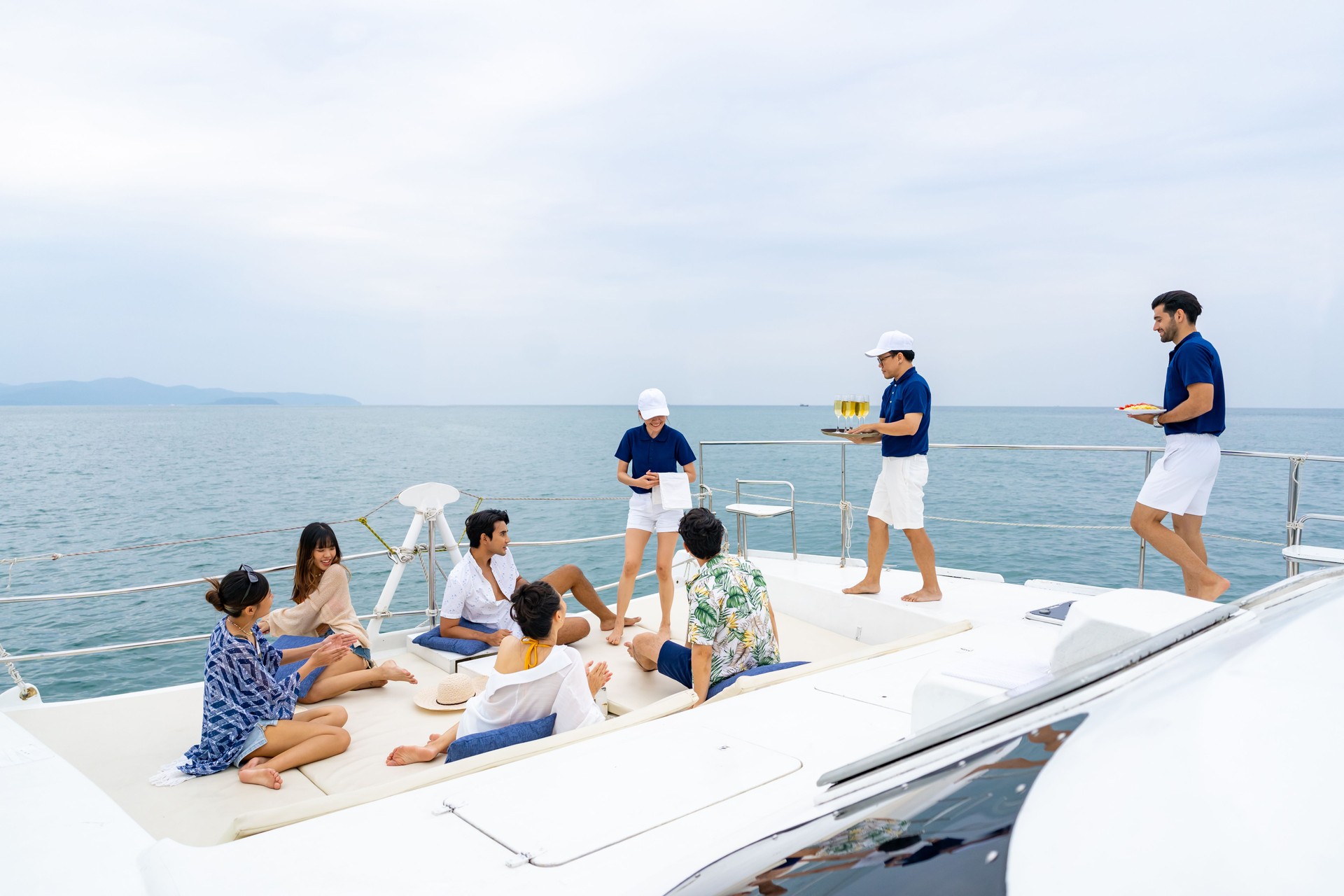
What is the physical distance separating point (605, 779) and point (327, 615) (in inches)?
96.6

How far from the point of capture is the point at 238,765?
9.44 feet

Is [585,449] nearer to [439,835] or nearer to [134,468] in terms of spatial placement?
[134,468]

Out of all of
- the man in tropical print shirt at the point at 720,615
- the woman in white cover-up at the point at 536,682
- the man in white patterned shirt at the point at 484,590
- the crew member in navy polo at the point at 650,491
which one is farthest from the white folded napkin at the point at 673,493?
the woman in white cover-up at the point at 536,682

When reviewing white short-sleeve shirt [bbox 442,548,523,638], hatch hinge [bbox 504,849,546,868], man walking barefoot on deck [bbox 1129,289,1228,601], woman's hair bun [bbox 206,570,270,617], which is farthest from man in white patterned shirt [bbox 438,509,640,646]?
man walking barefoot on deck [bbox 1129,289,1228,601]

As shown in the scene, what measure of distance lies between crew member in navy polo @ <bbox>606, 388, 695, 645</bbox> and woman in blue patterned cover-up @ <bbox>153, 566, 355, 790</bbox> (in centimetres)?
181

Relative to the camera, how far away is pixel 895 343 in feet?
13.6

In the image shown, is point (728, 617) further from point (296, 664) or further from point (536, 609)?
point (296, 664)

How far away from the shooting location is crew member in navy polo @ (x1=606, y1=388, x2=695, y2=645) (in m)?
4.47


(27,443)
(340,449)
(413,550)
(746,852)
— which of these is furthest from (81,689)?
(27,443)

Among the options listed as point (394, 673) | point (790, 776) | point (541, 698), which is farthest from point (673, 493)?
point (790, 776)

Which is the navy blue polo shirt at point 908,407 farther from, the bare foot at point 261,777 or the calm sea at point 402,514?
the bare foot at point 261,777

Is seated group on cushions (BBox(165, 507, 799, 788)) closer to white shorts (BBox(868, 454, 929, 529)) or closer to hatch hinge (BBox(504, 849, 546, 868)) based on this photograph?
hatch hinge (BBox(504, 849, 546, 868))

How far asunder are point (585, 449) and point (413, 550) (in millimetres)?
47631

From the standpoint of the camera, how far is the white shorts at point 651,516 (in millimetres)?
4504
